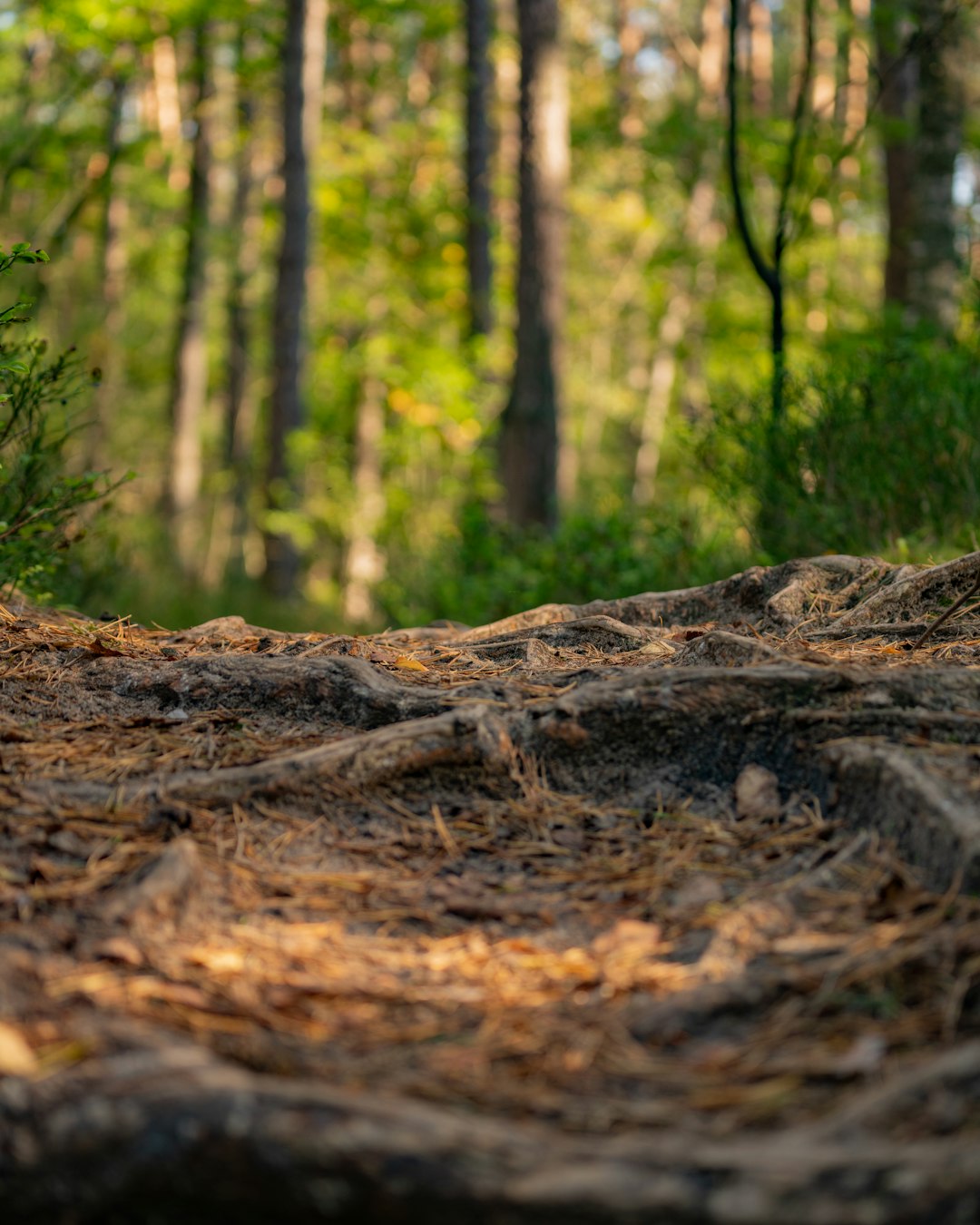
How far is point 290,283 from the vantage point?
13758 millimetres

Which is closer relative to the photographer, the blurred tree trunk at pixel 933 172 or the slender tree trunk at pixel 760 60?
the blurred tree trunk at pixel 933 172

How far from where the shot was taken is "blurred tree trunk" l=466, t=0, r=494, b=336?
14.9m

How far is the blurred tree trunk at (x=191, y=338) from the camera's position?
1647 cm

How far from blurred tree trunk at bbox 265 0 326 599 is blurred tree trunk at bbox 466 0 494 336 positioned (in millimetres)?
2273

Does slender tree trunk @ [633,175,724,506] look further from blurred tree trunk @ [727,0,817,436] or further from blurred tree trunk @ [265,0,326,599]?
blurred tree trunk @ [727,0,817,436]

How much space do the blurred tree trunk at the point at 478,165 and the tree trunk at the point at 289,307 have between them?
2399mm

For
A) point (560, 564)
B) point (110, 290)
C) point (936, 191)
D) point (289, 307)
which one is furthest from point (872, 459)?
point (110, 290)

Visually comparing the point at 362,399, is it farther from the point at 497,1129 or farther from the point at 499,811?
the point at 497,1129

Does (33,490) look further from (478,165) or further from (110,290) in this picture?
(110,290)

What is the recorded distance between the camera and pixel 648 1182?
1380mm

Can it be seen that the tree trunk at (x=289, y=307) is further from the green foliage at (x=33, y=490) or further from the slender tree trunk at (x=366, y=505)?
the green foliage at (x=33, y=490)

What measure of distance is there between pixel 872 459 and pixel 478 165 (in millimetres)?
11329

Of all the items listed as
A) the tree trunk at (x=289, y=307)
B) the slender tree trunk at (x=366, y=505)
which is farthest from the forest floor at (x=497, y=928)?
the tree trunk at (x=289, y=307)

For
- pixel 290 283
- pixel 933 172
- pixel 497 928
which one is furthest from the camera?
pixel 290 283
